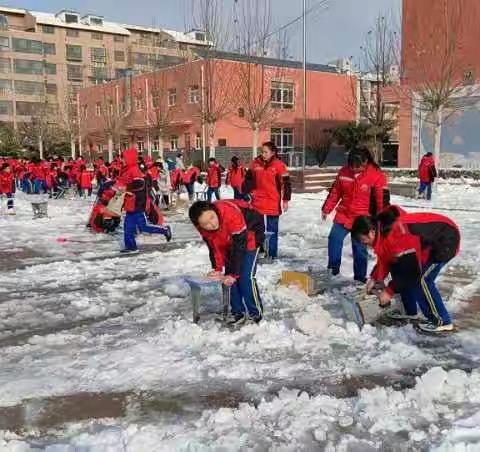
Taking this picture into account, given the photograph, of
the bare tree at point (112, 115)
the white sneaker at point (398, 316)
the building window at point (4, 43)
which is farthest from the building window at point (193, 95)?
the building window at point (4, 43)

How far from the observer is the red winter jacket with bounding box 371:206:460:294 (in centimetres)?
444

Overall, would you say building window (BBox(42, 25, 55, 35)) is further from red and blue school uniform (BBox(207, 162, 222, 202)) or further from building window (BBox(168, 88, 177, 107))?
red and blue school uniform (BBox(207, 162, 222, 202))

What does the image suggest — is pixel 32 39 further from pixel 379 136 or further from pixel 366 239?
pixel 366 239

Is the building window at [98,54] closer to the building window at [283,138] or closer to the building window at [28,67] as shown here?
the building window at [28,67]

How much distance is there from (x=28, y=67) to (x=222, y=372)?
71.9 metres

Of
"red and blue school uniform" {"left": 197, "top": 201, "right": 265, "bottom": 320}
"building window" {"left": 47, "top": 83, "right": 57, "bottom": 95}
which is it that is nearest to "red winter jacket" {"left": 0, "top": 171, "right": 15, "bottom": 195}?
"red and blue school uniform" {"left": 197, "top": 201, "right": 265, "bottom": 320}

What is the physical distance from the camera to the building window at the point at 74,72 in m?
70.9

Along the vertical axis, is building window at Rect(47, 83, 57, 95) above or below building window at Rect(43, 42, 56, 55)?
below

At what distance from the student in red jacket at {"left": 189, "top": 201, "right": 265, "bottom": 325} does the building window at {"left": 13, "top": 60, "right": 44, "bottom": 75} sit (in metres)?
70.1

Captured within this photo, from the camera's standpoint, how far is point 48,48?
230 feet

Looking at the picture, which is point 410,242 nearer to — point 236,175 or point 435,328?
point 435,328

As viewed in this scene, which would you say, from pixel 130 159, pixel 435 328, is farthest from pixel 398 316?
pixel 130 159

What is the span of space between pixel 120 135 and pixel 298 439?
40759 millimetres

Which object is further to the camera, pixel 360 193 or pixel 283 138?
pixel 283 138
